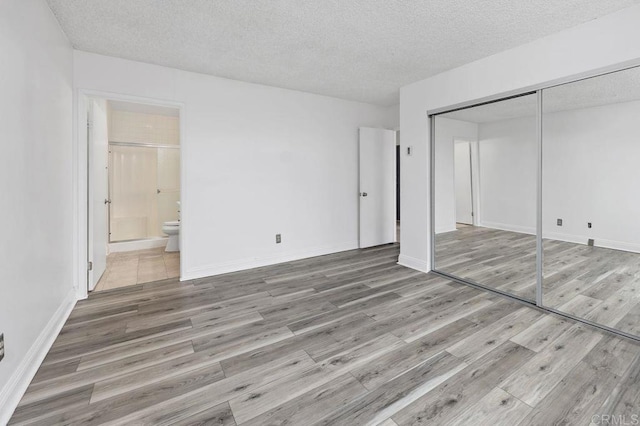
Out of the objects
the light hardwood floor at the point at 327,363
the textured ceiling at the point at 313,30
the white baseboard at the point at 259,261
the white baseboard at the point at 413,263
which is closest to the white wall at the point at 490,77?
the white baseboard at the point at 413,263

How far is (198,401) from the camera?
4.91 feet

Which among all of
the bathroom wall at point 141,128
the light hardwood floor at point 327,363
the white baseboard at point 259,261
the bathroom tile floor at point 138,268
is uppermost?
the bathroom wall at point 141,128

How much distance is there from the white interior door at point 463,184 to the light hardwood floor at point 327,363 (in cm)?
113

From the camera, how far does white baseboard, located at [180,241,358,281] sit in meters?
3.43

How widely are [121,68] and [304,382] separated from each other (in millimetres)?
3431

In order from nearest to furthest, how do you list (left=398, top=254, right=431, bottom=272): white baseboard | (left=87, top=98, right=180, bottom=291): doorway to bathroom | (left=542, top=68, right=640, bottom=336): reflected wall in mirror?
(left=542, top=68, right=640, bottom=336): reflected wall in mirror, (left=398, top=254, right=431, bottom=272): white baseboard, (left=87, top=98, right=180, bottom=291): doorway to bathroom

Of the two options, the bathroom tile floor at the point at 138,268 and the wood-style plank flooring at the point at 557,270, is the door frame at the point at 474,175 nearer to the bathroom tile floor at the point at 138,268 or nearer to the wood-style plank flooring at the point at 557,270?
the wood-style plank flooring at the point at 557,270

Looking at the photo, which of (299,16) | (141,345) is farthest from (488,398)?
(299,16)

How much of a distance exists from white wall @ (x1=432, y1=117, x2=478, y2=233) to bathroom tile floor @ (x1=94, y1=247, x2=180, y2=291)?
349 centimetres

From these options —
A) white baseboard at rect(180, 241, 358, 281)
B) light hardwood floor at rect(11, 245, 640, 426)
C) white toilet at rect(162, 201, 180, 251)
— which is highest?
white toilet at rect(162, 201, 180, 251)

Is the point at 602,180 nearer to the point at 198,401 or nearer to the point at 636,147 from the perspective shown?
the point at 636,147

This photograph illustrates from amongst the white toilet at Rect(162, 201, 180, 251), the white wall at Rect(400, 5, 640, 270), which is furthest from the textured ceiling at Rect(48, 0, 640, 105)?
the white toilet at Rect(162, 201, 180, 251)

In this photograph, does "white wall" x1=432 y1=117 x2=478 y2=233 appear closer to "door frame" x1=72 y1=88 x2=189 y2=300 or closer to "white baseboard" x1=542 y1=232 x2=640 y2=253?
"white baseboard" x1=542 y1=232 x2=640 y2=253

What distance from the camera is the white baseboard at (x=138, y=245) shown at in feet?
15.8
